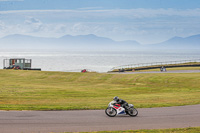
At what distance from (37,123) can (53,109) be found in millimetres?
4582

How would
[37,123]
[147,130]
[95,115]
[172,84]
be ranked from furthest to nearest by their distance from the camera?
[172,84], [95,115], [37,123], [147,130]

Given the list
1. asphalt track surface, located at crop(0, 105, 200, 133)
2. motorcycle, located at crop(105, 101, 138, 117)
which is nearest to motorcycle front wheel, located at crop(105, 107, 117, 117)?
motorcycle, located at crop(105, 101, 138, 117)

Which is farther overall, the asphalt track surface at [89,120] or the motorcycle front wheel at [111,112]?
the motorcycle front wheel at [111,112]

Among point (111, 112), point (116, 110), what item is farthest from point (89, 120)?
point (116, 110)

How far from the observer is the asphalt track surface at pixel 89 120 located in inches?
604

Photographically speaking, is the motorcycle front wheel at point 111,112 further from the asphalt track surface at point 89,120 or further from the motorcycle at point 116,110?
the asphalt track surface at point 89,120

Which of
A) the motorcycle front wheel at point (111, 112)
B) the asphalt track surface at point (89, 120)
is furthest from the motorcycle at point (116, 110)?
the asphalt track surface at point (89, 120)

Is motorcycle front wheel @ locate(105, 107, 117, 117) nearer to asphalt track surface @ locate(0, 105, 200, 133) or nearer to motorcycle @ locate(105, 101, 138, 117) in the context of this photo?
motorcycle @ locate(105, 101, 138, 117)

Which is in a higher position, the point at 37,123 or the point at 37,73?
the point at 37,73

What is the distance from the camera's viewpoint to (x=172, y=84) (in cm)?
4619

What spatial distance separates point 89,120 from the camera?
17438mm

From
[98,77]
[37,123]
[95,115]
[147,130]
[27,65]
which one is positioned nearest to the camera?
[147,130]

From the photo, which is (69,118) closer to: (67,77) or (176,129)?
(176,129)

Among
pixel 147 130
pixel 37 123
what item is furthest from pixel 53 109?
pixel 147 130
